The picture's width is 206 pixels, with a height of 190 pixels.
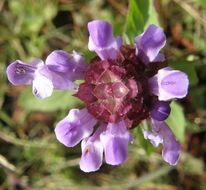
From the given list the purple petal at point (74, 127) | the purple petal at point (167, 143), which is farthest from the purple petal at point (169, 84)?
the purple petal at point (74, 127)

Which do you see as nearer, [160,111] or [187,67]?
[160,111]

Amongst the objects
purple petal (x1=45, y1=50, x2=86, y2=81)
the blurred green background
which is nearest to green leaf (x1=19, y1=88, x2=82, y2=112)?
the blurred green background

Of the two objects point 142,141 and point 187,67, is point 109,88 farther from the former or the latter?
point 187,67

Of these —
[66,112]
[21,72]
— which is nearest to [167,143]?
[21,72]

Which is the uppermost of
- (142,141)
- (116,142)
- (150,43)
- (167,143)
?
(150,43)

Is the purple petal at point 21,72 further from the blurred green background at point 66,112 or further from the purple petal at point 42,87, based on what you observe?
the blurred green background at point 66,112

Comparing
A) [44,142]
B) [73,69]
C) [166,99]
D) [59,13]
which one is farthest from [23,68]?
[59,13]
